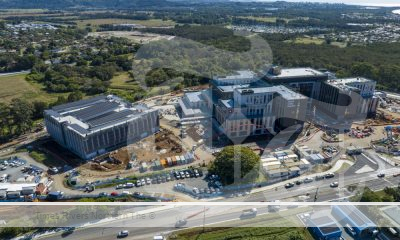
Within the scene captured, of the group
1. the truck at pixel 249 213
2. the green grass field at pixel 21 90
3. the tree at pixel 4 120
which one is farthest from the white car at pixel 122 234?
the green grass field at pixel 21 90

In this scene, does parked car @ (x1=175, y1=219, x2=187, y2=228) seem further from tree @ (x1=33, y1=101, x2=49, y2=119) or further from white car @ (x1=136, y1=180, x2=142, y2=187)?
tree @ (x1=33, y1=101, x2=49, y2=119)

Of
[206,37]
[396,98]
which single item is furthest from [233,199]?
[206,37]

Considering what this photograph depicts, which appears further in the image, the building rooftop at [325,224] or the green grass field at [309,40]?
the green grass field at [309,40]

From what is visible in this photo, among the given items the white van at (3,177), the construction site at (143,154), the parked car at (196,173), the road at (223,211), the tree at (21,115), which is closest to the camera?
the road at (223,211)

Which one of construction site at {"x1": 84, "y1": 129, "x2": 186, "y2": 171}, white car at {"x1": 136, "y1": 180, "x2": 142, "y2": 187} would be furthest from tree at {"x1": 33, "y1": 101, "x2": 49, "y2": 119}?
white car at {"x1": 136, "y1": 180, "x2": 142, "y2": 187}

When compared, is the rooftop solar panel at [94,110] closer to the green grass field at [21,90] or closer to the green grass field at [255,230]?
the green grass field at [21,90]

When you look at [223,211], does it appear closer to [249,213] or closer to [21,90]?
[249,213]
